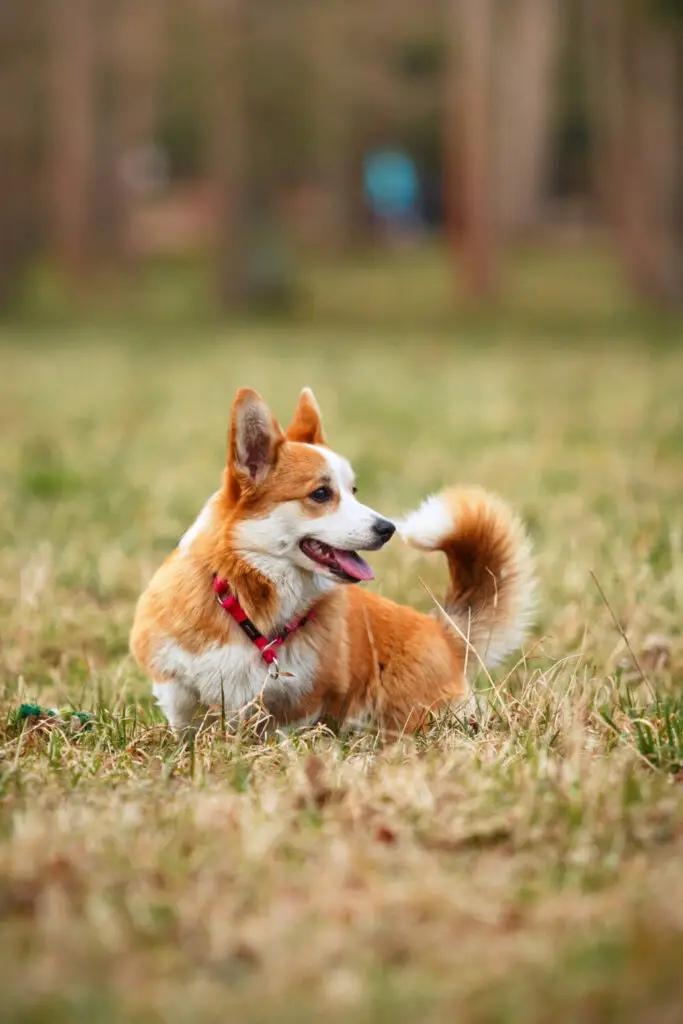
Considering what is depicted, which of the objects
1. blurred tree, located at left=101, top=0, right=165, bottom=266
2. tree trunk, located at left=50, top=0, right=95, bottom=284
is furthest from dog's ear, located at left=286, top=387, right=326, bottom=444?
blurred tree, located at left=101, top=0, right=165, bottom=266

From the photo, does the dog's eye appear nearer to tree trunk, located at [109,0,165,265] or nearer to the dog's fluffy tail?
the dog's fluffy tail

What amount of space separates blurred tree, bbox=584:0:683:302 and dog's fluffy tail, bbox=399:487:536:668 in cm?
1538

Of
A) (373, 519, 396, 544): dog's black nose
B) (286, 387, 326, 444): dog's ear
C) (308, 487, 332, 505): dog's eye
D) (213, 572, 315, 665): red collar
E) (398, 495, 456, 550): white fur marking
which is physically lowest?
(213, 572, 315, 665): red collar

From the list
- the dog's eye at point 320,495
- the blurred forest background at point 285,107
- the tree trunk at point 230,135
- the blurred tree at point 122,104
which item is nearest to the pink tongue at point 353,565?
the dog's eye at point 320,495

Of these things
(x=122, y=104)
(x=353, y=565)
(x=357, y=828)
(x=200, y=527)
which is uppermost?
(x=122, y=104)

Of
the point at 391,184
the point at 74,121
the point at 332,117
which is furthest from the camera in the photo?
the point at 391,184

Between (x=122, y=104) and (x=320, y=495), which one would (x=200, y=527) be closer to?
(x=320, y=495)

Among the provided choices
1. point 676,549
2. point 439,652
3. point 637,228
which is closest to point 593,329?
point 637,228

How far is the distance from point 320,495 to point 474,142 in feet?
52.0

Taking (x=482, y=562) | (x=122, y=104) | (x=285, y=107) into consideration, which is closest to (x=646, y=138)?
(x=285, y=107)

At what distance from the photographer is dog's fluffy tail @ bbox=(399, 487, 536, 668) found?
354 cm

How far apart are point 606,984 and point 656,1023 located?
0.10 m

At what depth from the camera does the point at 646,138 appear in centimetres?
1803

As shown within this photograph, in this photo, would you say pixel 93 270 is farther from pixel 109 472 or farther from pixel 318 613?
pixel 318 613
